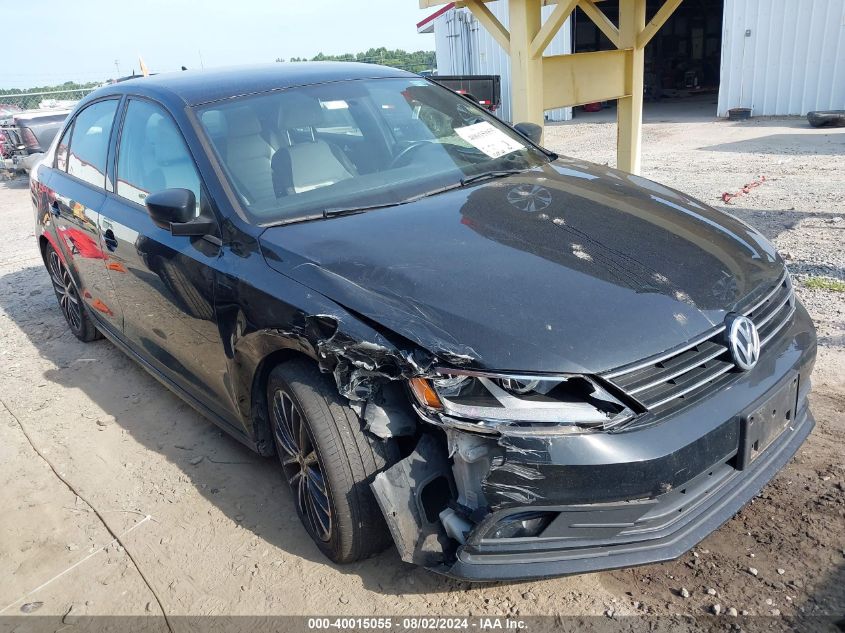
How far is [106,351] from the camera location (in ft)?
16.5

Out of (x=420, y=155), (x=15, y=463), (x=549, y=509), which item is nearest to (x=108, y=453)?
(x=15, y=463)

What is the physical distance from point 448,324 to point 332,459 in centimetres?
65

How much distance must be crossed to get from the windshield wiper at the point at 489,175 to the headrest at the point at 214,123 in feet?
3.66

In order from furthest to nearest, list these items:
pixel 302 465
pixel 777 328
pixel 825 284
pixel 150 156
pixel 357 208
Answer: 1. pixel 825 284
2. pixel 150 156
3. pixel 357 208
4. pixel 302 465
5. pixel 777 328

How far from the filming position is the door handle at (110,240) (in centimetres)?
370

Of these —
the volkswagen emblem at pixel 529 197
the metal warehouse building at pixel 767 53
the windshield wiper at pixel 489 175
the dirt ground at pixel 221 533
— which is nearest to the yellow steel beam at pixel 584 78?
the dirt ground at pixel 221 533

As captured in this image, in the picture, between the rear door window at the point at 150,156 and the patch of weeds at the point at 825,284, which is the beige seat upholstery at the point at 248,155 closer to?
the rear door window at the point at 150,156

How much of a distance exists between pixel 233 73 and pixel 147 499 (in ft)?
7.27

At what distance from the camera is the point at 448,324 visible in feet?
7.05

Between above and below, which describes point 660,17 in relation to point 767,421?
above

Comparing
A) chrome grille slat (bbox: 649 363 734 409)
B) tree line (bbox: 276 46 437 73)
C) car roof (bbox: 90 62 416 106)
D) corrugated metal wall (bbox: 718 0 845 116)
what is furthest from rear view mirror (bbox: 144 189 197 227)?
tree line (bbox: 276 46 437 73)

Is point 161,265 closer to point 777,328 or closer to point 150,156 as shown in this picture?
point 150,156

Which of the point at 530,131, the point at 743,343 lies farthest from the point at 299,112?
the point at 743,343

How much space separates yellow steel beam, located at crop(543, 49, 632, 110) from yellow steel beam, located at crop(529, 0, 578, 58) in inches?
12.2
